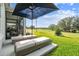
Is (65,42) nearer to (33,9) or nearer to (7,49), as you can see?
(33,9)

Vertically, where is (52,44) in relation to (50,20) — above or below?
below

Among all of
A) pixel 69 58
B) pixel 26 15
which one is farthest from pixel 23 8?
pixel 69 58

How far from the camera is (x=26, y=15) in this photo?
80.7 inches

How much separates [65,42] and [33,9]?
0.39 m

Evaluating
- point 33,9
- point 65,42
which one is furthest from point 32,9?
point 65,42

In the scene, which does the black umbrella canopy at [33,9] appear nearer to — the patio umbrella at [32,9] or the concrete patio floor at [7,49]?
the patio umbrella at [32,9]

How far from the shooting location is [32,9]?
2039 millimetres

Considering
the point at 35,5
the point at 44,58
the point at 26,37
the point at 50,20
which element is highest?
the point at 35,5

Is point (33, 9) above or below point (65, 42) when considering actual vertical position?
above

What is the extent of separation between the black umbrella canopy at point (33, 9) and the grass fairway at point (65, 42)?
148mm

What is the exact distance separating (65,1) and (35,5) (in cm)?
26

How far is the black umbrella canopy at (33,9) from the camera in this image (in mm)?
2035

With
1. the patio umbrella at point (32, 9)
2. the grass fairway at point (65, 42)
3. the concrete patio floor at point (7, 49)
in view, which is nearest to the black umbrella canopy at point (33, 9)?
the patio umbrella at point (32, 9)

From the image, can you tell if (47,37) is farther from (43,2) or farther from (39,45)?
(43,2)
